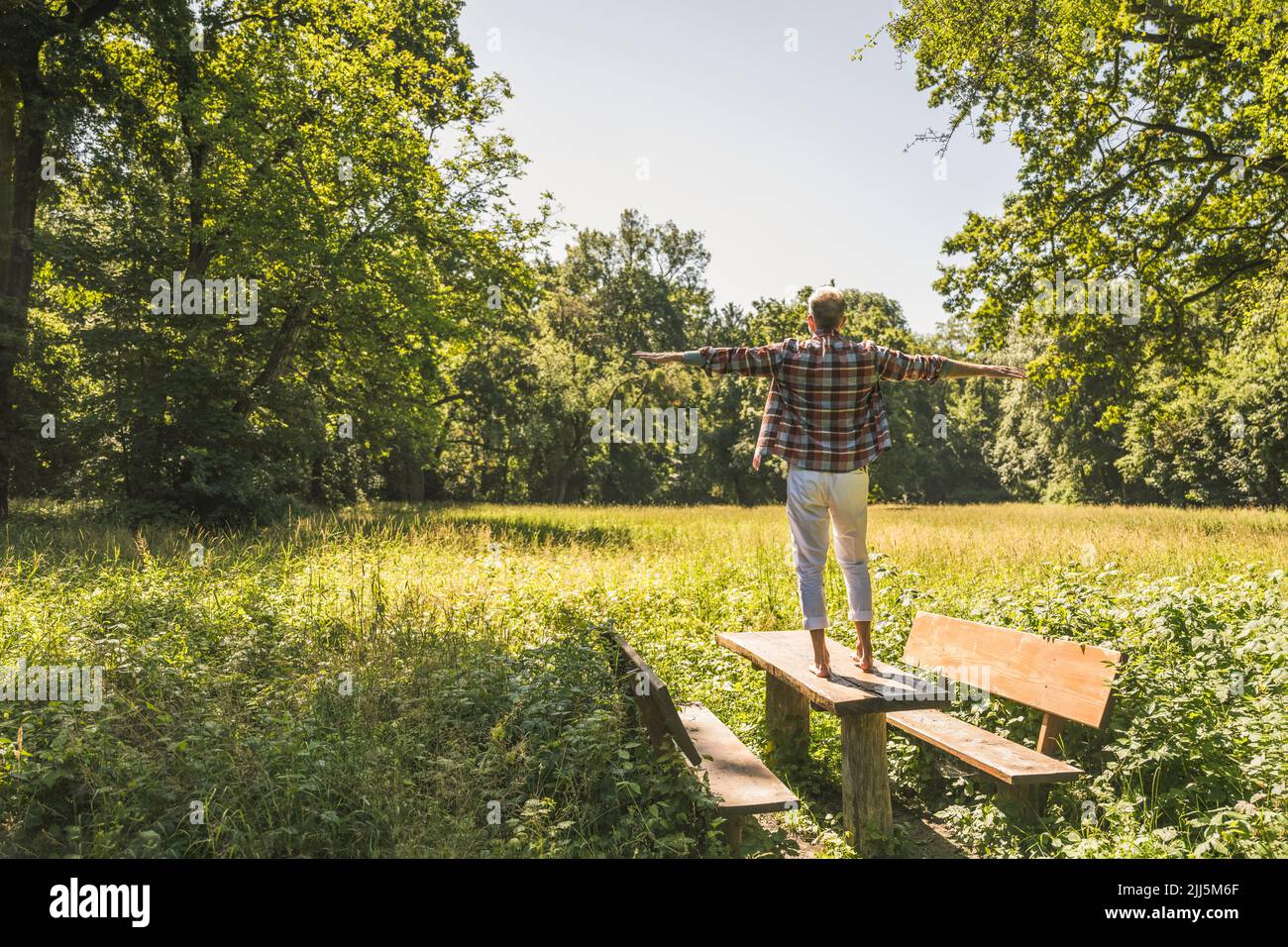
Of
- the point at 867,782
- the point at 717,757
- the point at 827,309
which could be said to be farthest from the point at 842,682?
the point at 827,309

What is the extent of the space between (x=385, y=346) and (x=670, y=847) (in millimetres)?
15451

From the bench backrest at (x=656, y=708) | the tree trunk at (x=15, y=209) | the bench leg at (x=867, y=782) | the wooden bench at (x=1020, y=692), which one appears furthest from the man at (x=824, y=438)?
the tree trunk at (x=15, y=209)

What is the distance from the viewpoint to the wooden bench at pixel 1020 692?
395 cm

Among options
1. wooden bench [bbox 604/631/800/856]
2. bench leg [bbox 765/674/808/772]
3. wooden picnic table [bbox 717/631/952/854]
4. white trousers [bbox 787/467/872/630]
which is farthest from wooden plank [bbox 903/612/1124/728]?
wooden bench [bbox 604/631/800/856]

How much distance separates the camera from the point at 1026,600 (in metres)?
6.35

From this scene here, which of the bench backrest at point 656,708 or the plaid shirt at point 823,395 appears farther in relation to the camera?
the plaid shirt at point 823,395

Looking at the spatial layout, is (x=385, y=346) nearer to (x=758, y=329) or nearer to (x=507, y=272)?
(x=507, y=272)

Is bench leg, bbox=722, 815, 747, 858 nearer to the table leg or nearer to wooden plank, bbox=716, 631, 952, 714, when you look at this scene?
the table leg

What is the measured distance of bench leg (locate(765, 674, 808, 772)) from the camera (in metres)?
5.20

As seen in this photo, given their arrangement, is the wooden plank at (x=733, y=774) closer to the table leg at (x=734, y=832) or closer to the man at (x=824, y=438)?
the table leg at (x=734, y=832)

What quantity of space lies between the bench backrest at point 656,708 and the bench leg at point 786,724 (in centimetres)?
146

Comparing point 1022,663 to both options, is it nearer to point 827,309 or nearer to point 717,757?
point 717,757
